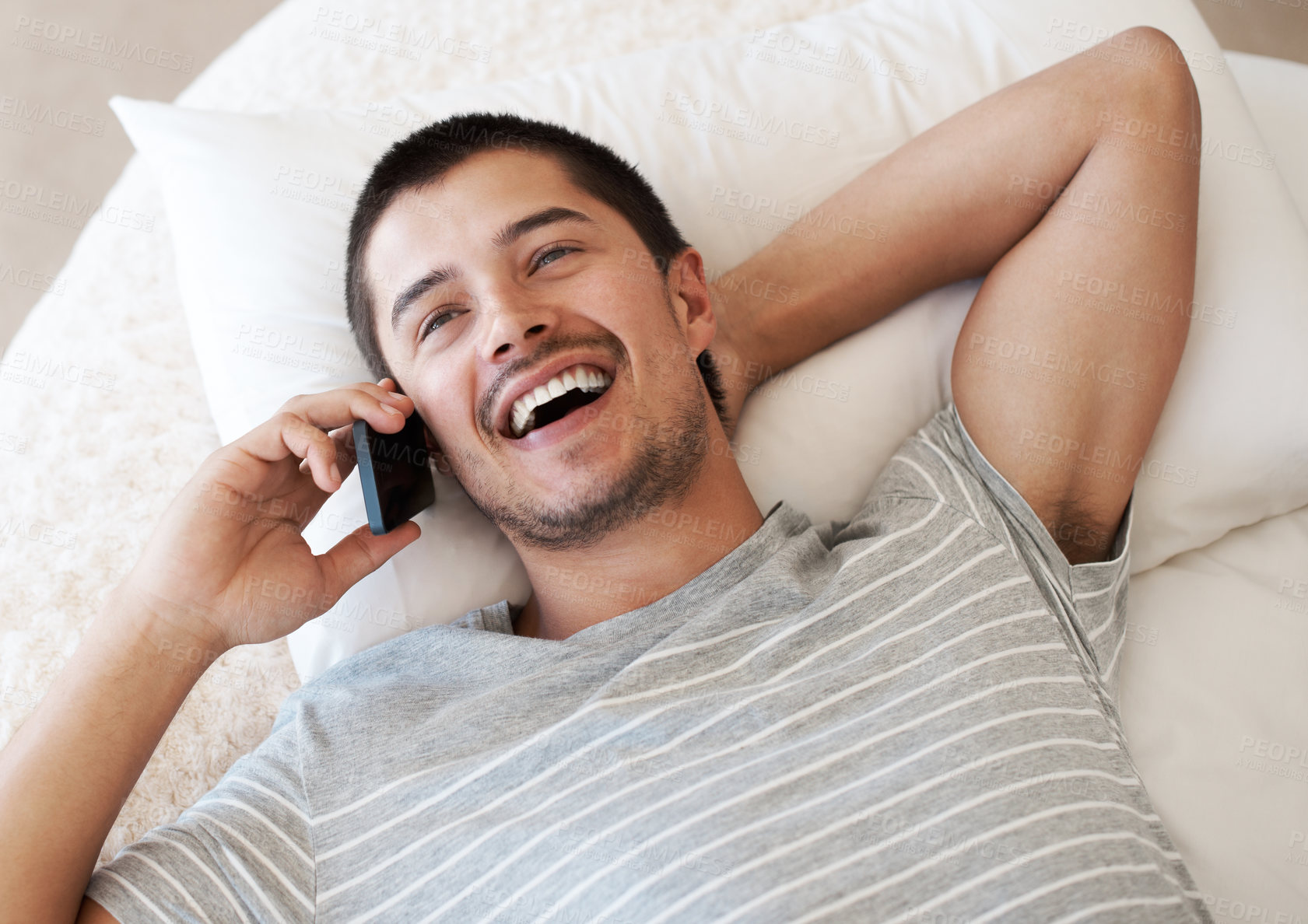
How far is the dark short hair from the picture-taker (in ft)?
4.06

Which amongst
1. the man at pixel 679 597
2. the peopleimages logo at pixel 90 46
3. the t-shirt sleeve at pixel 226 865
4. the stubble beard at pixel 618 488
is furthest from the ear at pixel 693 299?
the peopleimages logo at pixel 90 46

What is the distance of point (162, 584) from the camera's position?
1056 mm

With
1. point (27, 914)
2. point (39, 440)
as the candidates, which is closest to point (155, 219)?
point (39, 440)

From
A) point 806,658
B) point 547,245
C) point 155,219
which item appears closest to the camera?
point 806,658

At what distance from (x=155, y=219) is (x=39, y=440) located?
1.43 feet

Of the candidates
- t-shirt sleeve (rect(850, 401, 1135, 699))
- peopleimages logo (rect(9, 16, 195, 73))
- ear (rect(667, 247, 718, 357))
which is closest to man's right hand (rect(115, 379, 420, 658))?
ear (rect(667, 247, 718, 357))

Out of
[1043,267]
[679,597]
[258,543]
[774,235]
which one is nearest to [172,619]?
[258,543]

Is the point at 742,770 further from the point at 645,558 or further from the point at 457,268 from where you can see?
the point at 457,268

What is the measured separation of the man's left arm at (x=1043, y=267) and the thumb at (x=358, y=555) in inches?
20.5

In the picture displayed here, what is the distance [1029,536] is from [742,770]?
0.48m

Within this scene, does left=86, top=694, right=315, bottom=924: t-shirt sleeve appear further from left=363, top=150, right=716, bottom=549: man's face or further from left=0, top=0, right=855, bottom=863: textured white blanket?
left=363, top=150, right=716, bottom=549: man's face

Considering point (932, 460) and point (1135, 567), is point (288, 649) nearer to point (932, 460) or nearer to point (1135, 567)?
point (932, 460)

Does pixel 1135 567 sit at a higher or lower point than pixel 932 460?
lower

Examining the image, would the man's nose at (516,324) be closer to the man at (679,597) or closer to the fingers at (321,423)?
the man at (679,597)
